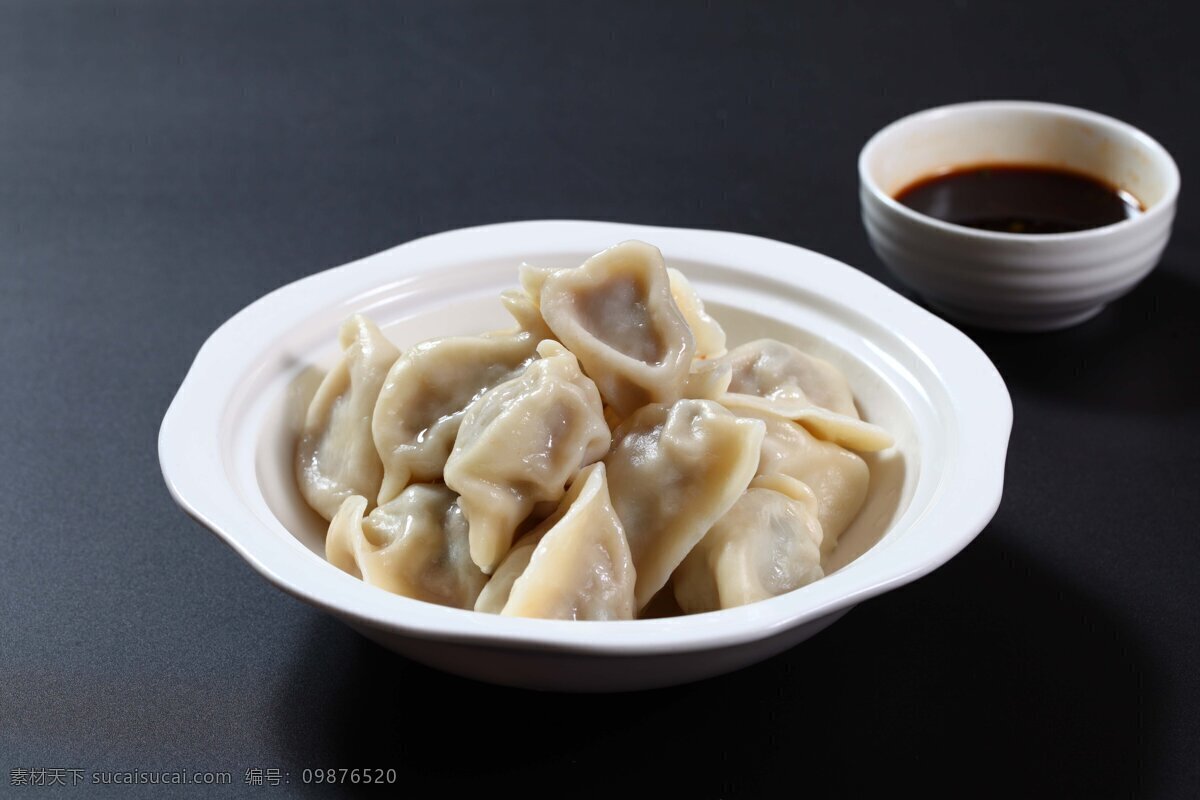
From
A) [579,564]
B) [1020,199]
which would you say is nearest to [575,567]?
[579,564]

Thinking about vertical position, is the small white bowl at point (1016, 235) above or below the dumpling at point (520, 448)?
below

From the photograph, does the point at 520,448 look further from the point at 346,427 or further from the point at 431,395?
the point at 346,427

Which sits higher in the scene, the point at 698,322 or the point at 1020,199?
the point at 698,322

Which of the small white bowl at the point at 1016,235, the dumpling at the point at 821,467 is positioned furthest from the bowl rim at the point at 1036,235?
the dumpling at the point at 821,467

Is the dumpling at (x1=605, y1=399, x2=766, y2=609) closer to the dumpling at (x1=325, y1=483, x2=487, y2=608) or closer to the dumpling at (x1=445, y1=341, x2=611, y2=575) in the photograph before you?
the dumpling at (x1=445, y1=341, x2=611, y2=575)

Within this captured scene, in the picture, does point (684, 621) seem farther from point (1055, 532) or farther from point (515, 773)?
point (1055, 532)

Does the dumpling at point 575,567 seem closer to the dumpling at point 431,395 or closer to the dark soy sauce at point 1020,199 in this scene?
the dumpling at point 431,395

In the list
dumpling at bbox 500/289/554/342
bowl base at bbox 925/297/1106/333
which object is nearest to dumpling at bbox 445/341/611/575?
dumpling at bbox 500/289/554/342
